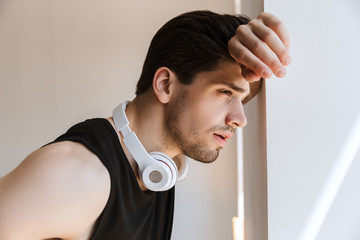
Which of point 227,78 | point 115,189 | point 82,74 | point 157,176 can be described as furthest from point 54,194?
point 82,74

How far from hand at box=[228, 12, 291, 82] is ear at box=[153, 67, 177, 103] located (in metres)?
0.38

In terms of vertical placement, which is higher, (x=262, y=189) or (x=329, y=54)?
(x=329, y=54)

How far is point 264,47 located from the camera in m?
0.81

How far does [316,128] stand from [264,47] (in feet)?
0.62

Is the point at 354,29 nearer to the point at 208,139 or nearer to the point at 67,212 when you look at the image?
the point at 208,139

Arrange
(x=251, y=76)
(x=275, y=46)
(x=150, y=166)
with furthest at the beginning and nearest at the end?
(x=150, y=166) → (x=251, y=76) → (x=275, y=46)

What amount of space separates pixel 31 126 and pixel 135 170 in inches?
69.8

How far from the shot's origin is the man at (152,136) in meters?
0.81

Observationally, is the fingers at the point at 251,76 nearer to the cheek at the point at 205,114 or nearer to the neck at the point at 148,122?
the cheek at the point at 205,114

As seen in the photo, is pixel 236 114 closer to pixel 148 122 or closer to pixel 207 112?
pixel 207 112

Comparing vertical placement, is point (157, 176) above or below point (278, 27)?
below

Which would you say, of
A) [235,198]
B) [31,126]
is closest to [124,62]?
[31,126]

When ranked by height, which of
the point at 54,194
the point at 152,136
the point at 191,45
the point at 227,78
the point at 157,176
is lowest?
the point at 54,194

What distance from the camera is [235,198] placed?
225 centimetres
